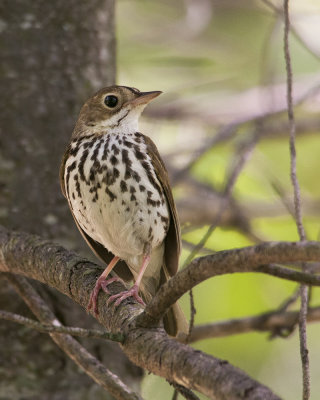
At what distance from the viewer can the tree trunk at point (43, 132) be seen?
134 inches

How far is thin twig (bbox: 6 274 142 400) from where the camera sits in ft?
7.83

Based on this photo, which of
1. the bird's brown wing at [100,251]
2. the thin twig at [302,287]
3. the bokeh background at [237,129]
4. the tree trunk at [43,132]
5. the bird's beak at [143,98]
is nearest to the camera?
the thin twig at [302,287]

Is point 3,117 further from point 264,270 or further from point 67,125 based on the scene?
point 264,270

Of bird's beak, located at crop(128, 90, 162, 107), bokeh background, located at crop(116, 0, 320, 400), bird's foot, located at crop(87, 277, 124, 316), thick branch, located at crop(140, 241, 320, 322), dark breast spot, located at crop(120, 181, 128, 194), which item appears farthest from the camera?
bokeh background, located at crop(116, 0, 320, 400)

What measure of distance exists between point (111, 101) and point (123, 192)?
0.65m

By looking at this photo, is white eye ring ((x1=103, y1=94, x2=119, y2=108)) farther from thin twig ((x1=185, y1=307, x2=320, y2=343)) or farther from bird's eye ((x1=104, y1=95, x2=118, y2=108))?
thin twig ((x1=185, y1=307, x2=320, y2=343))

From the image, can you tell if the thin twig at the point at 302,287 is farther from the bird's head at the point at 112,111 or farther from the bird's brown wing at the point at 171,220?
the bird's head at the point at 112,111

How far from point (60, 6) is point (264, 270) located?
2.51 meters

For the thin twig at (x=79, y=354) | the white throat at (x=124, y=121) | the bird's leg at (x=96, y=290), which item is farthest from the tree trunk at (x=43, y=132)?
the bird's leg at (x=96, y=290)

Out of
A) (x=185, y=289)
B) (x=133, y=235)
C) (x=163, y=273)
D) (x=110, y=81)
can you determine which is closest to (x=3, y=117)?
(x=110, y=81)

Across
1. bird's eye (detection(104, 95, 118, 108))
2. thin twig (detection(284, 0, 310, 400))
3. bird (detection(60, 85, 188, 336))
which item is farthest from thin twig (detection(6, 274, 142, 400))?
bird's eye (detection(104, 95, 118, 108))

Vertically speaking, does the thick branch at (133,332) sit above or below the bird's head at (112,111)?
below

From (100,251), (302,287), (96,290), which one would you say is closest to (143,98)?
(100,251)

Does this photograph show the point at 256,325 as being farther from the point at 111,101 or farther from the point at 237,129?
the point at 237,129
